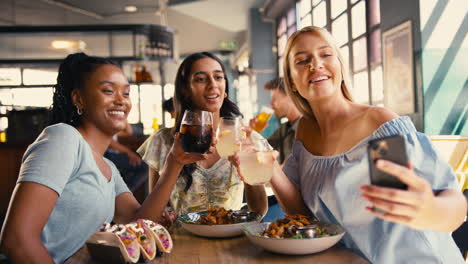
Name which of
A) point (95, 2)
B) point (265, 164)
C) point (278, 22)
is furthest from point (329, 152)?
point (95, 2)

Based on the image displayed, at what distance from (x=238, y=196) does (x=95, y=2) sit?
29.7ft

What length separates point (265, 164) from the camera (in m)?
1.35

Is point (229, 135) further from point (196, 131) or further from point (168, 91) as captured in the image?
point (168, 91)

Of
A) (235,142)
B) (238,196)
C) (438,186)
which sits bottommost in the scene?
(238,196)

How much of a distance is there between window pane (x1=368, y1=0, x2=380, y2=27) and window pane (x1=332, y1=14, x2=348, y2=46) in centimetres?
78

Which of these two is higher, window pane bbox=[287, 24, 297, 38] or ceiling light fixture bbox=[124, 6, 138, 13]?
ceiling light fixture bbox=[124, 6, 138, 13]

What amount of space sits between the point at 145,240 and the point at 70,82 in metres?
0.77

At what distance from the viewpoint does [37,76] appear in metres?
8.55

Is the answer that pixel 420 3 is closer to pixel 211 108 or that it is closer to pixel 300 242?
pixel 211 108

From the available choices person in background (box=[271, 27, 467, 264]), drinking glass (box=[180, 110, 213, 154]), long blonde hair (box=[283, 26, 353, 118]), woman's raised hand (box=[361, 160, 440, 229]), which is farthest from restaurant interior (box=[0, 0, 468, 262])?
woman's raised hand (box=[361, 160, 440, 229])

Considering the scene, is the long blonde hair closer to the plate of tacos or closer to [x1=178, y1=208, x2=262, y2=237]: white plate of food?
[x1=178, y1=208, x2=262, y2=237]: white plate of food

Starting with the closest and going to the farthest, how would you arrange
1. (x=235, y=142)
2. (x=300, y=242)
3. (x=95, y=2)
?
(x=300, y=242), (x=235, y=142), (x=95, y=2)

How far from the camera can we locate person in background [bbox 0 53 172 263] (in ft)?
3.93

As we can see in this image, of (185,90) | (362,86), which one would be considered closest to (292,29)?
(362,86)
